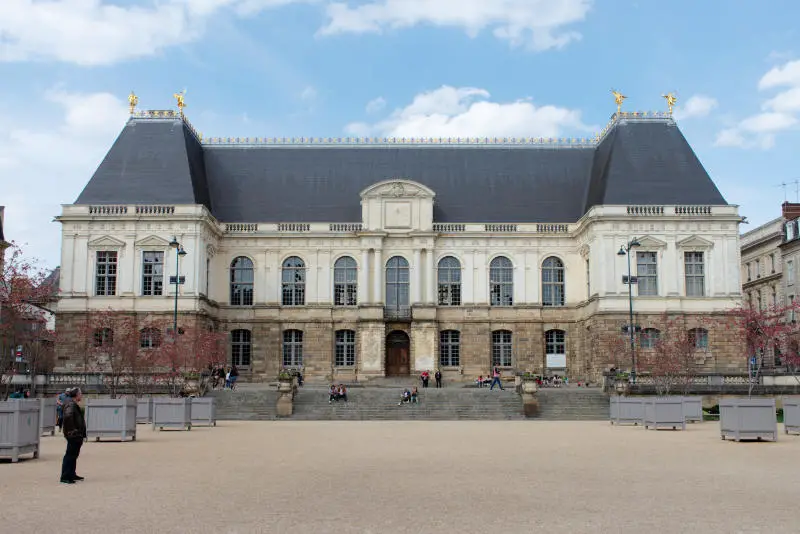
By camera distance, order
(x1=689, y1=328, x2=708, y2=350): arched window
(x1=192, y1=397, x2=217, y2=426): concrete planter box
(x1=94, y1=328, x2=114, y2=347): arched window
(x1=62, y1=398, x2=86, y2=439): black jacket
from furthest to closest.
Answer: (x1=689, y1=328, x2=708, y2=350): arched window → (x1=94, y1=328, x2=114, y2=347): arched window → (x1=192, y1=397, x2=217, y2=426): concrete planter box → (x1=62, y1=398, x2=86, y2=439): black jacket

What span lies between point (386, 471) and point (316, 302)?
38753 mm

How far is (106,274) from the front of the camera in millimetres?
51000

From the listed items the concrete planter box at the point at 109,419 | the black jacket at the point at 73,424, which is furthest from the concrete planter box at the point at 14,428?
the concrete planter box at the point at 109,419

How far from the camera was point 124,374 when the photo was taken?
138 ft

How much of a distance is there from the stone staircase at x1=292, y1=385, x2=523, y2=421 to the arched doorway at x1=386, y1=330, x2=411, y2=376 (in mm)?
10532

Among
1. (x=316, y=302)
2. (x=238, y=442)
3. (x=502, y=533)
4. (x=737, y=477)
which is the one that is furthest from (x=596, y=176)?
(x=502, y=533)

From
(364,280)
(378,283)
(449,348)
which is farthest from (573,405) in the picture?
(364,280)

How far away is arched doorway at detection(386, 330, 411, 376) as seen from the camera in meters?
54.2

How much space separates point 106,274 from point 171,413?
79.7ft

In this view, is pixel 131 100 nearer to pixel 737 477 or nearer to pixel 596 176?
pixel 596 176

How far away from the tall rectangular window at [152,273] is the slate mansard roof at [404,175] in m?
3.07

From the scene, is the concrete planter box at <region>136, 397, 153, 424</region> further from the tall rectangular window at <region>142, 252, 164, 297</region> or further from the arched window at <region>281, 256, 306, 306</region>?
the arched window at <region>281, 256, 306, 306</region>

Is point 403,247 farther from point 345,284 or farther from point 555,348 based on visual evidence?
point 555,348

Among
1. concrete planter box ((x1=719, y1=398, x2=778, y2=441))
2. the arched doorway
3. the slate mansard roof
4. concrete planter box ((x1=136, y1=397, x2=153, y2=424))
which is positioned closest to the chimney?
the slate mansard roof
